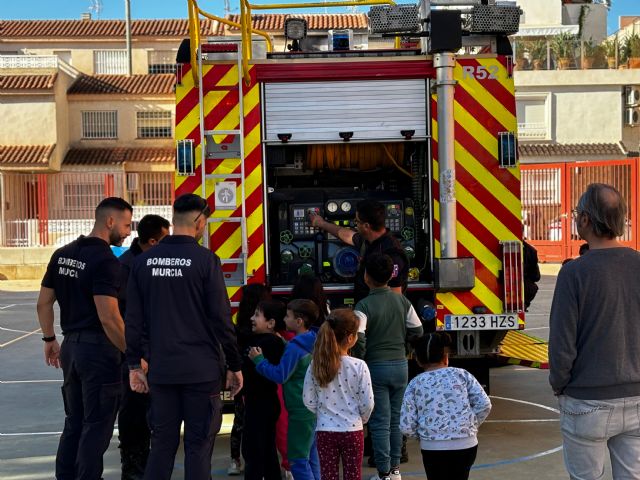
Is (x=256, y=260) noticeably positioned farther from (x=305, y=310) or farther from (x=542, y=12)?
(x=542, y=12)

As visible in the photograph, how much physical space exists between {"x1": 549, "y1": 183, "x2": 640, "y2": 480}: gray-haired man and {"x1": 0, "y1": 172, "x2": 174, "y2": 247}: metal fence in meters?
28.8

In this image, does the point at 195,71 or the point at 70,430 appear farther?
the point at 195,71

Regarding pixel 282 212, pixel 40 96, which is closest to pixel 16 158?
pixel 40 96

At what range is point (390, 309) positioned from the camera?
7.12 m

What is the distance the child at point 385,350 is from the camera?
22.9 ft

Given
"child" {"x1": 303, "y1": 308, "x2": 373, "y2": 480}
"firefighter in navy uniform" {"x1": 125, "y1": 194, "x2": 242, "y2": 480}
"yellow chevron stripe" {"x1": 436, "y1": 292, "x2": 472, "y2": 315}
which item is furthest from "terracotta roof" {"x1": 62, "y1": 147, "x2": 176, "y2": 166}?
"child" {"x1": 303, "y1": 308, "x2": 373, "y2": 480}

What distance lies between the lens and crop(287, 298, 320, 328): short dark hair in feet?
21.3

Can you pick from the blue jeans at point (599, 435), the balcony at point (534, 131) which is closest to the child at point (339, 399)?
the blue jeans at point (599, 435)

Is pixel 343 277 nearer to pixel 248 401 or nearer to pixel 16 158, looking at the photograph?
pixel 248 401

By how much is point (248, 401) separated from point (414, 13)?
3532 mm

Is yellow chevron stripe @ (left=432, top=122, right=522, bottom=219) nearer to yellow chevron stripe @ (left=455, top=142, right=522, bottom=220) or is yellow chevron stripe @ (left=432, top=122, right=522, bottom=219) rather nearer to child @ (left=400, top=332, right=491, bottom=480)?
yellow chevron stripe @ (left=455, top=142, right=522, bottom=220)

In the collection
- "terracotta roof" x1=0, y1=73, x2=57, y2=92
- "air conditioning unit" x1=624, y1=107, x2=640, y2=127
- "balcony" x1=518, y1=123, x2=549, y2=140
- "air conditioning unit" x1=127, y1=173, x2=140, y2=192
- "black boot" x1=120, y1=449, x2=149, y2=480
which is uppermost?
"terracotta roof" x1=0, y1=73, x2=57, y2=92

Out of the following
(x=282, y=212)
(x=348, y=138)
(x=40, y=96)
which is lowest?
(x=282, y=212)

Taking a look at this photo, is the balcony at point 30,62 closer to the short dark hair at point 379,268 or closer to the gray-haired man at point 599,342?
the short dark hair at point 379,268
